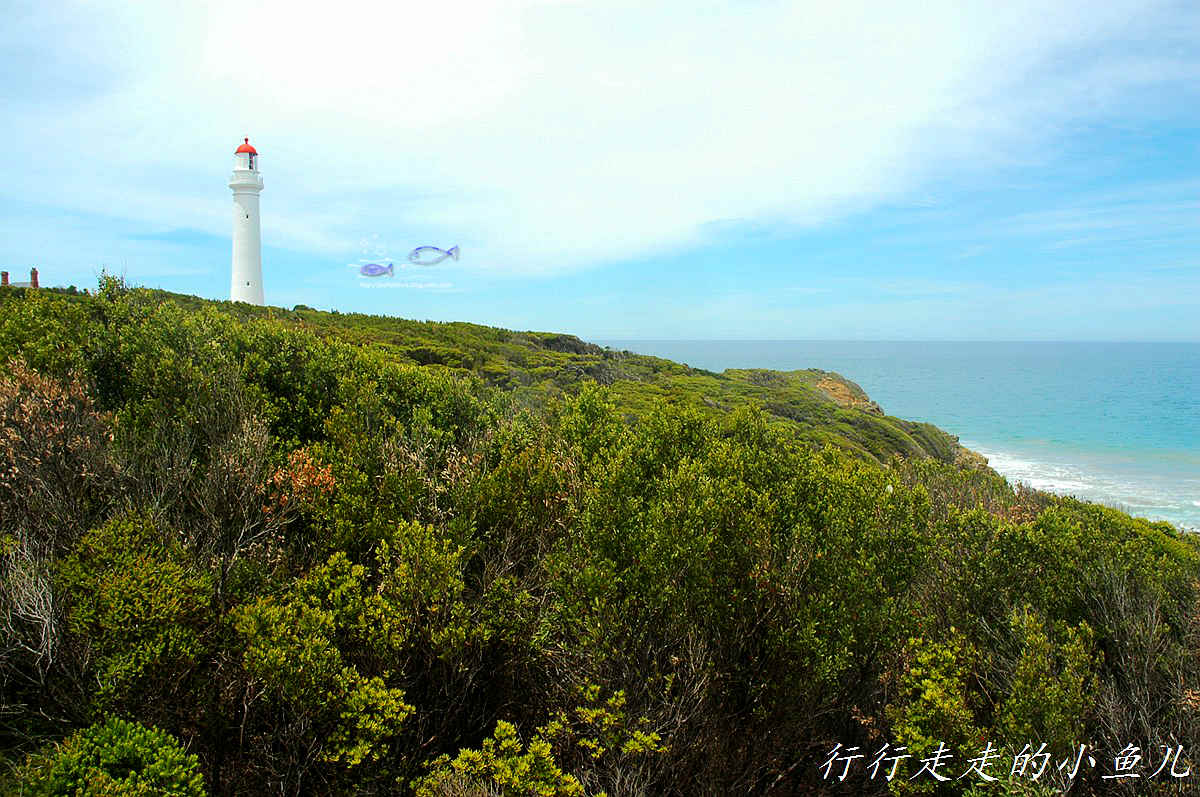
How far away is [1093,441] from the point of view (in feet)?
174

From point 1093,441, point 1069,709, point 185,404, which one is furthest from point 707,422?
point 1093,441

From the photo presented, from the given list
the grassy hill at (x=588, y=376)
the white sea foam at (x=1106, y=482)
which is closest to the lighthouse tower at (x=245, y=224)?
the grassy hill at (x=588, y=376)

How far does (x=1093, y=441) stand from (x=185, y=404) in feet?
212

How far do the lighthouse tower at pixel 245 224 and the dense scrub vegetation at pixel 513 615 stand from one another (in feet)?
116

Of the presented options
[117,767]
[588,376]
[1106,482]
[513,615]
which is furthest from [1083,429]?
[117,767]

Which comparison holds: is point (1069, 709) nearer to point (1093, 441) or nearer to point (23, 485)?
point (23, 485)

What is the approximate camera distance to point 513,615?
677cm

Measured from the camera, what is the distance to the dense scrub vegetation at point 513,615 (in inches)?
218

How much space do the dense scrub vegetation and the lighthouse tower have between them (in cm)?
3544

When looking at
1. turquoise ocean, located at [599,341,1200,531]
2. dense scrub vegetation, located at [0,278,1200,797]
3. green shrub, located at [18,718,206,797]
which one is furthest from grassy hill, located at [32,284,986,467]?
green shrub, located at [18,718,206,797]

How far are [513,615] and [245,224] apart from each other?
42.4 meters

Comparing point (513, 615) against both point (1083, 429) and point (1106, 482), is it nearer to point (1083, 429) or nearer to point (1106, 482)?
point (1106, 482)

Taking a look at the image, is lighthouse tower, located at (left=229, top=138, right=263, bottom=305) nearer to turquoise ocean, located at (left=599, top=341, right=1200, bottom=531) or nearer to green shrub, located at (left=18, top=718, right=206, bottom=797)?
green shrub, located at (left=18, top=718, right=206, bottom=797)

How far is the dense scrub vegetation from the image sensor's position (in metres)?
5.53
